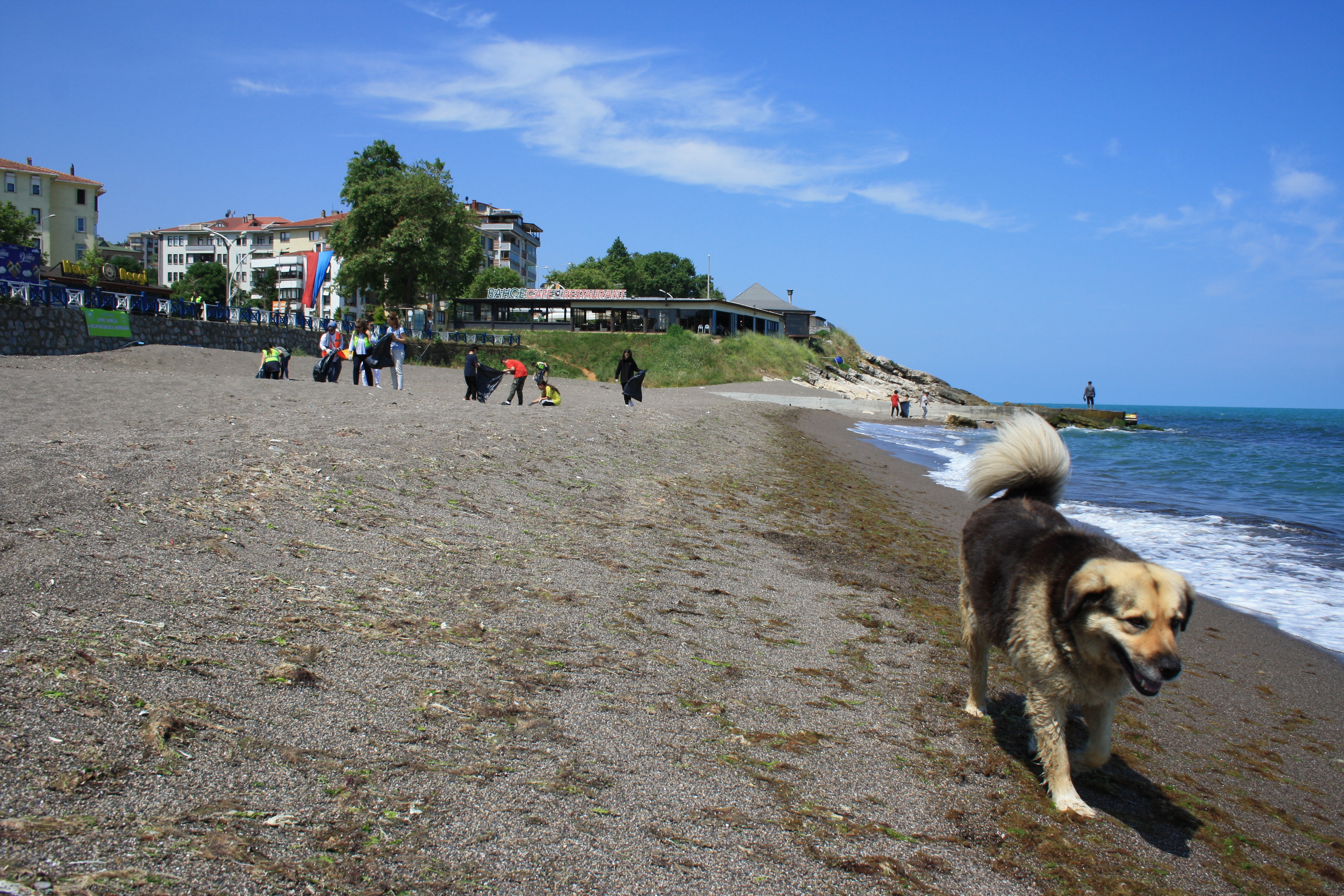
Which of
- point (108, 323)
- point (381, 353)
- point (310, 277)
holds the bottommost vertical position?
point (381, 353)

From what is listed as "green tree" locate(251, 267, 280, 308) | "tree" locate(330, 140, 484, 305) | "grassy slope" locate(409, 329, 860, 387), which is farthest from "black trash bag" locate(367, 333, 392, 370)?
"green tree" locate(251, 267, 280, 308)

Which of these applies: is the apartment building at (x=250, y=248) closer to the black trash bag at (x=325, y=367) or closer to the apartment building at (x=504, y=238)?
the apartment building at (x=504, y=238)

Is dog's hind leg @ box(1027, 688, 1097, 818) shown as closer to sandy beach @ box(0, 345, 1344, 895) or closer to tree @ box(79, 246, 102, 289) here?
sandy beach @ box(0, 345, 1344, 895)

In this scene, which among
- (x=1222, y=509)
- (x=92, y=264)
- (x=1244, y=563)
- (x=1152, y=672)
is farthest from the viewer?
(x=92, y=264)

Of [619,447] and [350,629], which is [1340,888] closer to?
[350,629]

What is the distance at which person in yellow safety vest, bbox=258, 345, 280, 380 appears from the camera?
22500 millimetres

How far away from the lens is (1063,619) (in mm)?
3727

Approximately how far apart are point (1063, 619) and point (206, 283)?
120 metres

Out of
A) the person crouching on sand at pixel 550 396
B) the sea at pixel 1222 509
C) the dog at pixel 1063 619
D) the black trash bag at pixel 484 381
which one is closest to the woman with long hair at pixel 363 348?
the black trash bag at pixel 484 381

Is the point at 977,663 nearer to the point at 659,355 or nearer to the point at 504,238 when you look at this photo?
the point at 659,355

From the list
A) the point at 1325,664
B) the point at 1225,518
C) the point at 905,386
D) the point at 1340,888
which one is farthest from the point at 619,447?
the point at 905,386

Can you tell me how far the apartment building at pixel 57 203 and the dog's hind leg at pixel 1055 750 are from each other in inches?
3778

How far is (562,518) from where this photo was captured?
7887 mm

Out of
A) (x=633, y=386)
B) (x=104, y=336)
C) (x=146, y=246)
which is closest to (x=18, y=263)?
(x=104, y=336)
